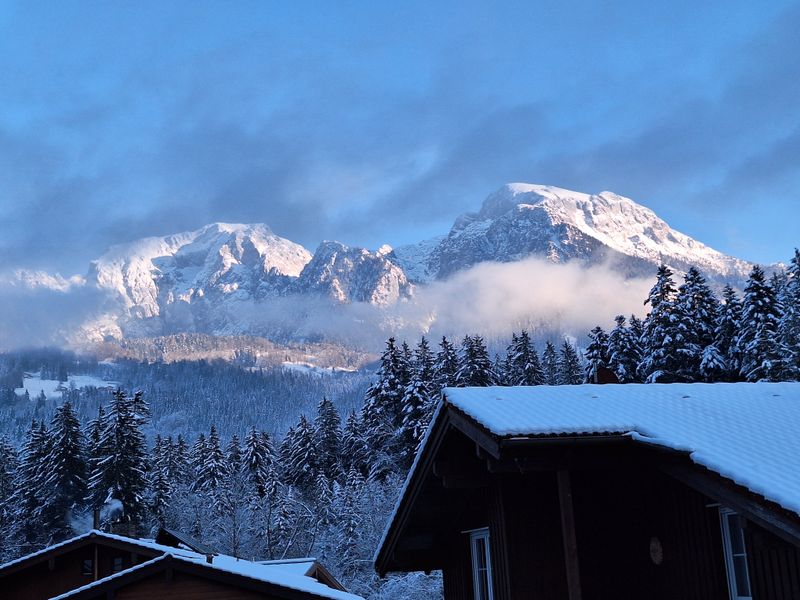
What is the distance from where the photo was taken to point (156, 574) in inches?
786

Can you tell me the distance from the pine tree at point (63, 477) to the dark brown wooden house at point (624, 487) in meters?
55.1

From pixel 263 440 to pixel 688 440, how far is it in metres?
68.7

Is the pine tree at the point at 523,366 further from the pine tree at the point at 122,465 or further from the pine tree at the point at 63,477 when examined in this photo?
the pine tree at the point at 63,477

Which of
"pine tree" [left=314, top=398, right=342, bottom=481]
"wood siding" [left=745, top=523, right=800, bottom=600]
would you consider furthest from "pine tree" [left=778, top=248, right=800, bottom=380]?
"pine tree" [left=314, top=398, right=342, bottom=481]

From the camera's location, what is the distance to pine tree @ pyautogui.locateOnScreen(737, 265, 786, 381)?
3909cm

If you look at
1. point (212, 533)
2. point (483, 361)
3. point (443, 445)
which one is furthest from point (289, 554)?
point (443, 445)

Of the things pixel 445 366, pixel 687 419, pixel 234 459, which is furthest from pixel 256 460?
pixel 687 419

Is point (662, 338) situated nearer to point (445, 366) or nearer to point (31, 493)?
point (445, 366)

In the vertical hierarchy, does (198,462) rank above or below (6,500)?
above

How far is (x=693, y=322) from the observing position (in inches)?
1842

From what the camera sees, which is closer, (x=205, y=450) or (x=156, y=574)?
(x=156, y=574)

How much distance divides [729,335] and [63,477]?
4650 centimetres

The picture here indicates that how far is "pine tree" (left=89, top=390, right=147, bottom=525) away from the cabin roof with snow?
5039cm

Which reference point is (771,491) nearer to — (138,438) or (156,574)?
(156,574)
